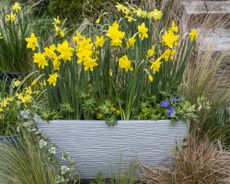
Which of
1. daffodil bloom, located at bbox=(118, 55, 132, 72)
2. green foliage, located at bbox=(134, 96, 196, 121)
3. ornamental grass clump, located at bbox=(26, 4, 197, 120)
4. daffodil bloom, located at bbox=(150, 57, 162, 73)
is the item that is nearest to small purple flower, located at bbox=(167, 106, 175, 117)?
green foliage, located at bbox=(134, 96, 196, 121)

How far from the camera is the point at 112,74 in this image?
9.00 ft

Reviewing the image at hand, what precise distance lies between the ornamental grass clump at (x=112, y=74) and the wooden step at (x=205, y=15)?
4.58ft

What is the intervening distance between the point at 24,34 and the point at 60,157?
1.47 meters

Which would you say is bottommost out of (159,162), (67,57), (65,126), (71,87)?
(159,162)

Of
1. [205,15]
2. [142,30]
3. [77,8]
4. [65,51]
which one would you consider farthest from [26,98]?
[77,8]

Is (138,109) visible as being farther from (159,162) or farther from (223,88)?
(223,88)

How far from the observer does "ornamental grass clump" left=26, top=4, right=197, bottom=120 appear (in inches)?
102

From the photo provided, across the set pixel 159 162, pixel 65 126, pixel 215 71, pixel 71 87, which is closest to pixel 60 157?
pixel 65 126

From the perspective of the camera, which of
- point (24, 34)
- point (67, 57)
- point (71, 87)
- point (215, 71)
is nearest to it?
point (67, 57)

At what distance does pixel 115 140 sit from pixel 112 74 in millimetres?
406

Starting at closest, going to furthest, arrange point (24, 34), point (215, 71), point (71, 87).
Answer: point (71, 87), point (215, 71), point (24, 34)

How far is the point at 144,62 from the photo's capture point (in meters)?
2.64

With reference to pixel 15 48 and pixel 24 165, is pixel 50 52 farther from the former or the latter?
pixel 15 48

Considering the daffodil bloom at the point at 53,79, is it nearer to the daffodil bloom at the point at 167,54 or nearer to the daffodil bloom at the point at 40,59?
the daffodil bloom at the point at 40,59
